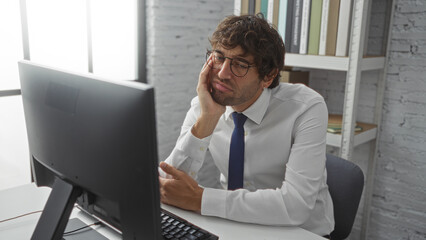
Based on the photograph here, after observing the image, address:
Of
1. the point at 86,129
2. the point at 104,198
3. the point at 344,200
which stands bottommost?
the point at 344,200

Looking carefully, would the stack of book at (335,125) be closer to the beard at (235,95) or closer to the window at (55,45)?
the beard at (235,95)

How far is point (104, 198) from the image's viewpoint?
0.83 meters

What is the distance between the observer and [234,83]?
52.3 inches

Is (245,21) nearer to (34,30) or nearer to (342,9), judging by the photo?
(342,9)

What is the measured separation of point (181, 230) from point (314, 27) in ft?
4.02

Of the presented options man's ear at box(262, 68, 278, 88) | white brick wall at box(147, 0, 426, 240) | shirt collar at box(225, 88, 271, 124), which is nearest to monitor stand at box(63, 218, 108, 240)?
shirt collar at box(225, 88, 271, 124)

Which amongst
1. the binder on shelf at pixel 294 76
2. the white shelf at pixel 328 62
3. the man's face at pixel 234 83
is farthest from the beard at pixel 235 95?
the binder on shelf at pixel 294 76

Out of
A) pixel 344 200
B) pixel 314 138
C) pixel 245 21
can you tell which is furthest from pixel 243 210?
pixel 245 21

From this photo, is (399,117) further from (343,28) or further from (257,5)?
(257,5)

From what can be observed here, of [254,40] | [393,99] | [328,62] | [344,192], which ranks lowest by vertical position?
[344,192]

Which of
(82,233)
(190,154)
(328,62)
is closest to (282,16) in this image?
(328,62)

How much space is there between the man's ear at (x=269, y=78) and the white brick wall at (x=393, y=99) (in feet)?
2.95

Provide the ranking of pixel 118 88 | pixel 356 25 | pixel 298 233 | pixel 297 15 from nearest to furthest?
pixel 118 88 < pixel 298 233 < pixel 356 25 < pixel 297 15

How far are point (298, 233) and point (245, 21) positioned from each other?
77cm
